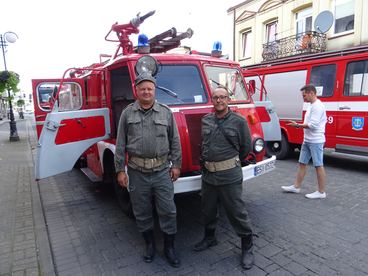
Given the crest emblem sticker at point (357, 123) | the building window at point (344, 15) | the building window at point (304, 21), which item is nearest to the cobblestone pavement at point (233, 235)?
the crest emblem sticker at point (357, 123)

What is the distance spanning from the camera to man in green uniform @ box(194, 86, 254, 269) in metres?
3.27

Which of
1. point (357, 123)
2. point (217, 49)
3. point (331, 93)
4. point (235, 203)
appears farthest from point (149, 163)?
point (331, 93)

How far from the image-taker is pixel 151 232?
354cm

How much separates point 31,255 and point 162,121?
2.27 m

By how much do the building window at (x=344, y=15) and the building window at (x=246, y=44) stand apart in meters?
6.00

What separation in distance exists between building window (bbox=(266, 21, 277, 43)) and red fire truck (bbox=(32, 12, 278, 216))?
1503 cm

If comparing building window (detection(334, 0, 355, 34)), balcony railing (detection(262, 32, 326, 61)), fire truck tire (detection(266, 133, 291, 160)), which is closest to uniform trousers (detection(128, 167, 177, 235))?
fire truck tire (detection(266, 133, 291, 160))

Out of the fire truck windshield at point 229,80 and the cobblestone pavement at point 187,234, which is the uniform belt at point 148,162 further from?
the fire truck windshield at point 229,80

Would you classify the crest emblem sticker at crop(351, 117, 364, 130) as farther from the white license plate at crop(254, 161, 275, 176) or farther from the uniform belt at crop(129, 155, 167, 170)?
the uniform belt at crop(129, 155, 167, 170)

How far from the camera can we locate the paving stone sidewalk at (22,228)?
3.47m

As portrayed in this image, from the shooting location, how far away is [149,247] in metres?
3.51

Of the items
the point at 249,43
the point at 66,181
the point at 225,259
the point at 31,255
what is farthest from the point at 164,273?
the point at 249,43

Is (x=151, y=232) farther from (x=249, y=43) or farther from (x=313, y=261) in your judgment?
(x=249, y=43)

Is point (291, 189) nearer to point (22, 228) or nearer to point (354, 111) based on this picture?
point (354, 111)
